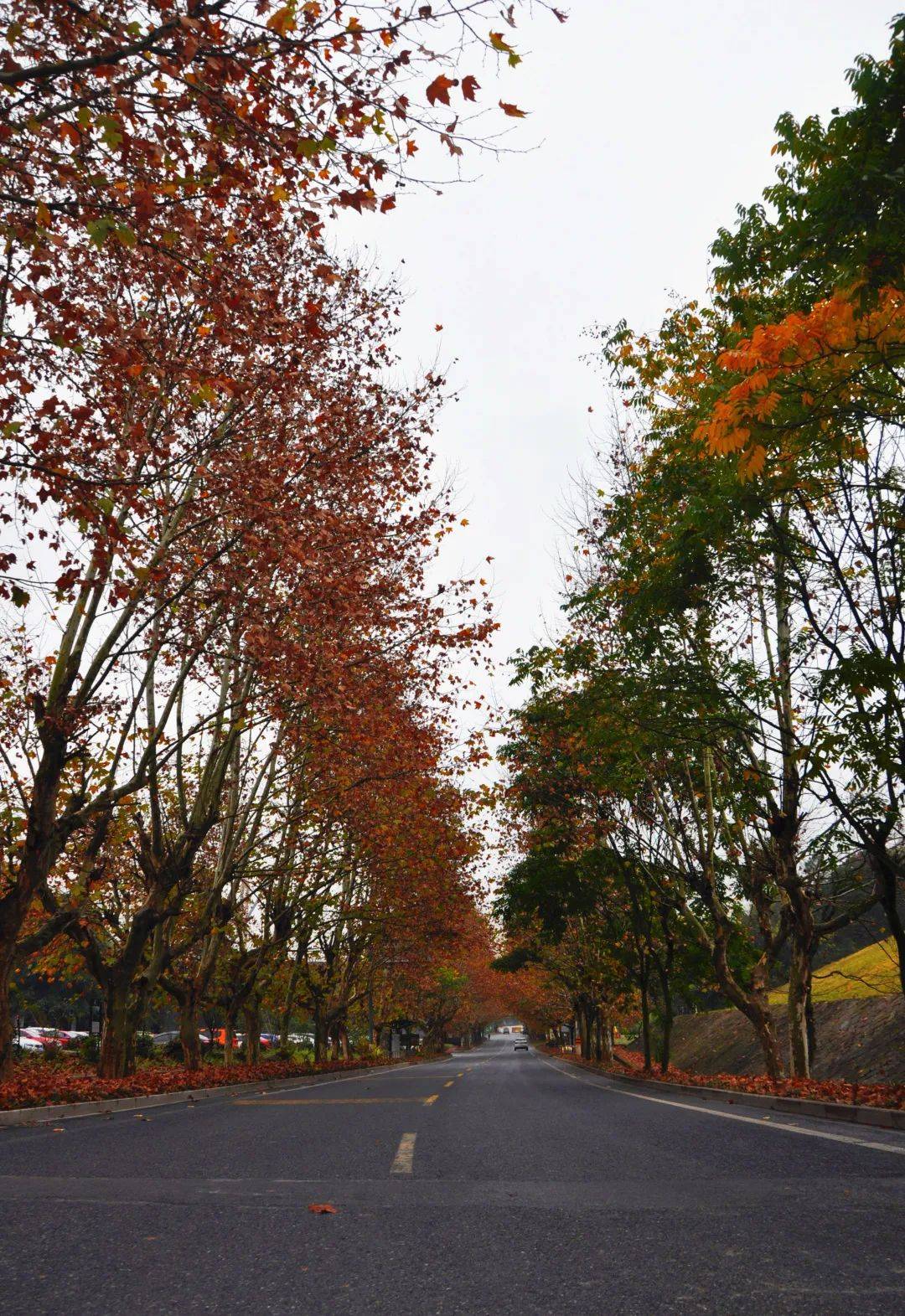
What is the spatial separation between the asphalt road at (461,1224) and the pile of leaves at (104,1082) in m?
4.54

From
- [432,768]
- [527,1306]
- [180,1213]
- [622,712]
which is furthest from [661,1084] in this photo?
[527,1306]

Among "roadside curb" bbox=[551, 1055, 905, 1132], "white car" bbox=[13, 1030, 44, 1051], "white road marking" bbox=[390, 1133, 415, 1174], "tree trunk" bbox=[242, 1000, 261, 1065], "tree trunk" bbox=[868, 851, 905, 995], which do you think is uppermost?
"tree trunk" bbox=[868, 851, 905, 995]

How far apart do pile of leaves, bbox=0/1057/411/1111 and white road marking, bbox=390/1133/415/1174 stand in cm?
579

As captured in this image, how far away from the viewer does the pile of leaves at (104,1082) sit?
526 inches

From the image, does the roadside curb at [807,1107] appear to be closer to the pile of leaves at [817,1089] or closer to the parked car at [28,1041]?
the pile of leaves at [817,1089]

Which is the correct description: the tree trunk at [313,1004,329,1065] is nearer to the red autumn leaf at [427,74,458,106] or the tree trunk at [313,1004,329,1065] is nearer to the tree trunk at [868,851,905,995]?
the tree trunk at [868,851,905,995]

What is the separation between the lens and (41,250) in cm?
632

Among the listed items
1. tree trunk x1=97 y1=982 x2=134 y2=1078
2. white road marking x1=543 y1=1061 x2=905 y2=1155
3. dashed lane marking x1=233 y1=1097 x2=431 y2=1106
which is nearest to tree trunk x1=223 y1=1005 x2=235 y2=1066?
tree trunk x1=97 y1=982 x2=134 y2=1078

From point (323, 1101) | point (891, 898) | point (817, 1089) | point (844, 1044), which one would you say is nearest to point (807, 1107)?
point (817, 1089)

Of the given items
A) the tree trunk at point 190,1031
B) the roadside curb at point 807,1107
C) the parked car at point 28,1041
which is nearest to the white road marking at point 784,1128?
the roadside curb at point 807,1107

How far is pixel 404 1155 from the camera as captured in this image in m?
7.90

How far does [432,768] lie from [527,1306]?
66.5 ft

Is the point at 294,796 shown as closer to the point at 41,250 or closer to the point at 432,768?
the point at 432,768

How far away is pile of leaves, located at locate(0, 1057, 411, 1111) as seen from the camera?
1336cm
